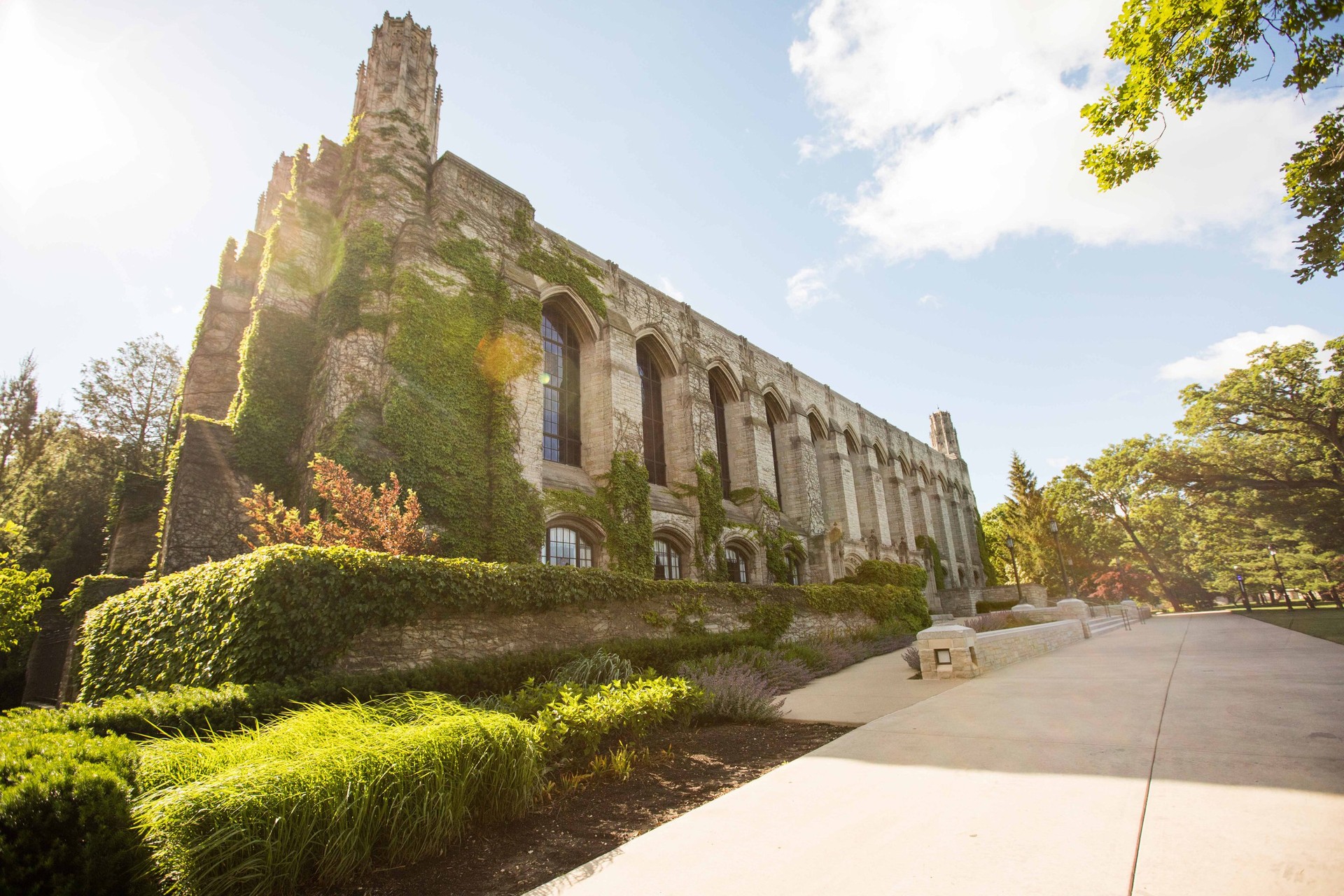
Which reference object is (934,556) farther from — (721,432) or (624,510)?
(624,510)

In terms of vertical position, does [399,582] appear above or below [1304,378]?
below

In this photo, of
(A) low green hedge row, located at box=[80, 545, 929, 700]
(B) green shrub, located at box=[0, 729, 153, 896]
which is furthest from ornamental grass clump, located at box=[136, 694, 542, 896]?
(A) low green hedge row, located at box=[80, 545, 929, 700]

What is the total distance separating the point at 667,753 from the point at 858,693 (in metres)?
4.39

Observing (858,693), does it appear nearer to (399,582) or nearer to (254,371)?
(399,582)

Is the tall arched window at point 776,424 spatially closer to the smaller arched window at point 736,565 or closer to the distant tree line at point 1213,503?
the smaller arched window at point 736,565

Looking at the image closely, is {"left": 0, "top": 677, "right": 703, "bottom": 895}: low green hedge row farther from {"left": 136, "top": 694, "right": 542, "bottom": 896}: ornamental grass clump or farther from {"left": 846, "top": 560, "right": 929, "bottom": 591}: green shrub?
{"left": 846, "top": 560, "right": 929, "bottom": 591}: green shrub

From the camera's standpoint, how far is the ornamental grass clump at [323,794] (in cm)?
306

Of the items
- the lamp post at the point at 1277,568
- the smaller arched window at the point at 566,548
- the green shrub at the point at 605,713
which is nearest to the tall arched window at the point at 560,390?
the smaller arched window at the point at 566,548

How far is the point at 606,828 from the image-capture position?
4090 mm

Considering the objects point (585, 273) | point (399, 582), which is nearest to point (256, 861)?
point (399, 582)

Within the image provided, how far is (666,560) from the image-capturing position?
19266 millimetres

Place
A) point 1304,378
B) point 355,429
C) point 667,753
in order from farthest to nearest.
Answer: point 1304,378 → point 355,429 → point 667,753

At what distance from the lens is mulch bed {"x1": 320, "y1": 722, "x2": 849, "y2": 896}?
134 inches

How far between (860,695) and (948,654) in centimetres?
179
